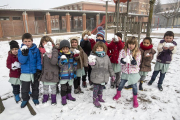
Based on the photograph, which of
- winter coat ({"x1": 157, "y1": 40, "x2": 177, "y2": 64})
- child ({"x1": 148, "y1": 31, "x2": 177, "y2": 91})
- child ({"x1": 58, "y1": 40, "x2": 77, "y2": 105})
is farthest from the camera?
winter coat ({"x1": 157, "y1": 40, "x2": 177, "y2": 64})

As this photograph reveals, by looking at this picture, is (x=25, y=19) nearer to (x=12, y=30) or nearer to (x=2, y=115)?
(x=12, y=30)

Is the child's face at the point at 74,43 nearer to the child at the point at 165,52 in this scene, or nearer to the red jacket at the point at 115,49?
the red jacket at the point at 115,49

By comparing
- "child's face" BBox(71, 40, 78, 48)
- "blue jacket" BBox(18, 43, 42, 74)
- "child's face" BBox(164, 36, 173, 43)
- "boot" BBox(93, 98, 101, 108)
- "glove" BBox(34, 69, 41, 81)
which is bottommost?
"boot" BBox(93, 98, 101, 108)

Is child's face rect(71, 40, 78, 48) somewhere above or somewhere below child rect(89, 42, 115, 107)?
above

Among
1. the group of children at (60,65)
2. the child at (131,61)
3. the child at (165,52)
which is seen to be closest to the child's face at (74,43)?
the group of children at (60,65)

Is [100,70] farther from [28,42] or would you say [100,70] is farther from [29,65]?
[28,42]

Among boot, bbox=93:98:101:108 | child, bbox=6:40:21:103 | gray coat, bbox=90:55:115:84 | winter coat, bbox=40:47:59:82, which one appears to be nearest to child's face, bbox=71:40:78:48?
winter coat, bbox=40:47:59:82

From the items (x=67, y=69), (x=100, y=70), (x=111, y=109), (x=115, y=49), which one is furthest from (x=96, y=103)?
(x=115, y=49)

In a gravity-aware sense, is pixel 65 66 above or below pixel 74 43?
below

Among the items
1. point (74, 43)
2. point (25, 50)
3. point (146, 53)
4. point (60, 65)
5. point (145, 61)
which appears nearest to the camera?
point (25, 50)

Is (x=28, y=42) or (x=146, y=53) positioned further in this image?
(x=146, y=53)

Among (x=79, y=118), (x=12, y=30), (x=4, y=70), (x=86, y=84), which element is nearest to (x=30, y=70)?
(x=79, y=118)

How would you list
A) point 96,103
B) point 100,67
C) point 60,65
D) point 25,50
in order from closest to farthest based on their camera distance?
1. point 25,50
2. point 60,65
3. point 100,67
4. point 96,103

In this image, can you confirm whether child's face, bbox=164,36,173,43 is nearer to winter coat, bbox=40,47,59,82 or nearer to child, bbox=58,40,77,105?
child, bbox=58,40,77,105
